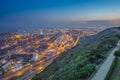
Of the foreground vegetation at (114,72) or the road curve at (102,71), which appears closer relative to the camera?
the foreground vegetation at (114,72)

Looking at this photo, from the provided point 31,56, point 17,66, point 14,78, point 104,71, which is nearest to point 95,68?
point 104,71

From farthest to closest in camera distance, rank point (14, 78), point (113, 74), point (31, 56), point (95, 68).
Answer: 1. point (31, 56)
2. point (14, 78)
3. point (95, 68)
4. point (113, 74)

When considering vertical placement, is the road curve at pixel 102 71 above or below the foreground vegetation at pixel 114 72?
below

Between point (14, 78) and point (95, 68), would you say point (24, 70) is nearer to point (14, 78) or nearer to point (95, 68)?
point (14, 78)

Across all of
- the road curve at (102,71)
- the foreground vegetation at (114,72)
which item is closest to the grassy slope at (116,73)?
the foreground vegetation at (114,72)

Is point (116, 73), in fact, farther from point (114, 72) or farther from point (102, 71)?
point (102, 71)

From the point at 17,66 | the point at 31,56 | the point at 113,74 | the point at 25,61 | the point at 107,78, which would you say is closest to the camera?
the point at 107,78

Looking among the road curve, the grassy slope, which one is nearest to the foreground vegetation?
the grassy slope

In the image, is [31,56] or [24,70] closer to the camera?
[24,70]

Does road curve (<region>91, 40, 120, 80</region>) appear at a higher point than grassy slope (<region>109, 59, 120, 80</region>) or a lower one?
lower

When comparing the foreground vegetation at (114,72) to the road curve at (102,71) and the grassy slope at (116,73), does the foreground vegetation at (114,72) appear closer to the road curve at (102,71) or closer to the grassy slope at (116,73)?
the grassy slope at (116,73)

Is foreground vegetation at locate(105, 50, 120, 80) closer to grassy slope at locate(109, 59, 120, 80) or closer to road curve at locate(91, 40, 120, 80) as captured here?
grassy slope at locate(109, 59, 120, 80)
